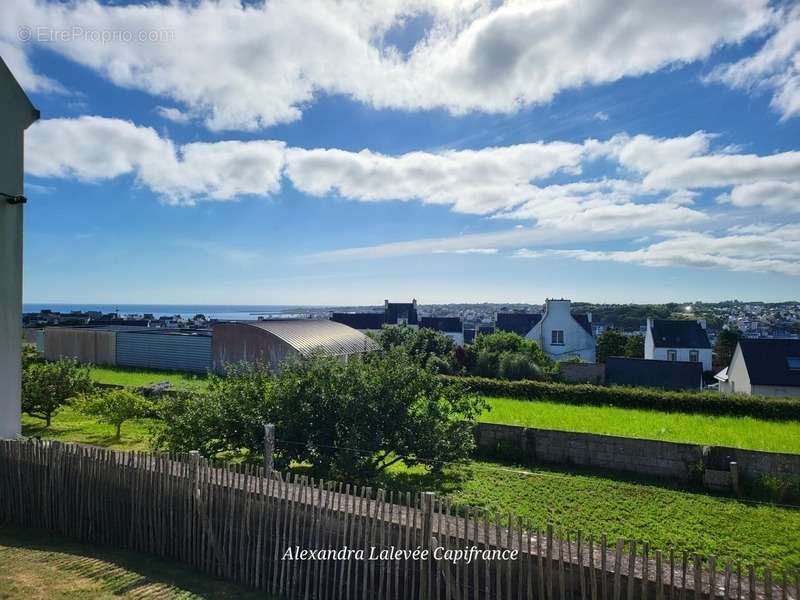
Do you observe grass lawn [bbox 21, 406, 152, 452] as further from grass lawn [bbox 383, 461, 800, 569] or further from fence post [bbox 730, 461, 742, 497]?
fence post [bbox 730, 461, 742, 497]

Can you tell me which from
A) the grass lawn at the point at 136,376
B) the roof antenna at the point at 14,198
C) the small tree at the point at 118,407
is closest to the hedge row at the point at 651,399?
the small tree at the point at 118,407

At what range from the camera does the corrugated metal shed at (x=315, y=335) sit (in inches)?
1059

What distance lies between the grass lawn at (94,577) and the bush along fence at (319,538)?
238 millimetres

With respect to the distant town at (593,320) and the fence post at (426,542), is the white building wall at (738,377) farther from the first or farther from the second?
the fence post at (426,542)

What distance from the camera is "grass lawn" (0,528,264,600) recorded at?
5.21 metres

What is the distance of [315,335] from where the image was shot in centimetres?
2903

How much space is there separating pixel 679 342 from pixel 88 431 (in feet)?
135

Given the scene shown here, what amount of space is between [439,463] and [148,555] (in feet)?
17.8

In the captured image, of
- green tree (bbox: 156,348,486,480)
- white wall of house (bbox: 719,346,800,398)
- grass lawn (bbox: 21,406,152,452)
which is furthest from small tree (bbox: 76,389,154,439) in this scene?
white wall of house (bbox: 719,346,800,398)

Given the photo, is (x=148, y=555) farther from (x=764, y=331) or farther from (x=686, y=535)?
(x=764, y=331)

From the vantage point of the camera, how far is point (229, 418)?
9.52 m

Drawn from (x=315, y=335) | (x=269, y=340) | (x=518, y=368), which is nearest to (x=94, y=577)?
(x=269, y=340)

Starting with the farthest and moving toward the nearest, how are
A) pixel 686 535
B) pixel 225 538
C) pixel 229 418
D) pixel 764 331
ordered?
pixel 764 331, pixel 229 418, pixel 686 535, pixel 225 538

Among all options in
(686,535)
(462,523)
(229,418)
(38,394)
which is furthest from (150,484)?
(38,394)
